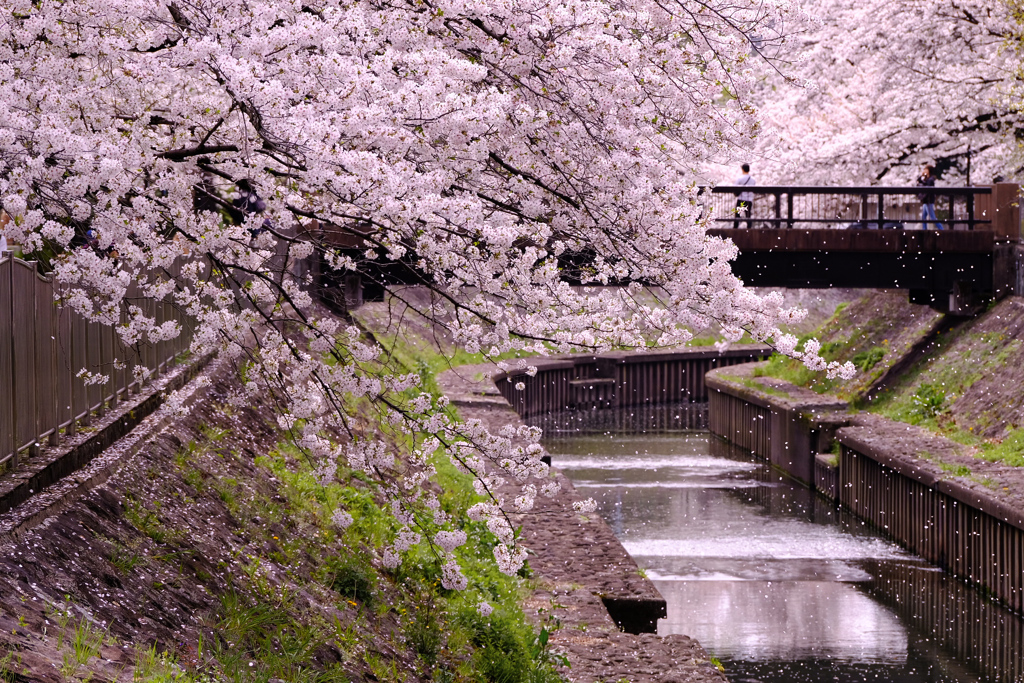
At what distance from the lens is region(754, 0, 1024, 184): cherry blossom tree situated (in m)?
27.8

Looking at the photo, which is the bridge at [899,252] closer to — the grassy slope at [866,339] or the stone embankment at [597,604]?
the grassy slope at [866,339]

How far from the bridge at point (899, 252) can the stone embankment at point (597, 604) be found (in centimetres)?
916

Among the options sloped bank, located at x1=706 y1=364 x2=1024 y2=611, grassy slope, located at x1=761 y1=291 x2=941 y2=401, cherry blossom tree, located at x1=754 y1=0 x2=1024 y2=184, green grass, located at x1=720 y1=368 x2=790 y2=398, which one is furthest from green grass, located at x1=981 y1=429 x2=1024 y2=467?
green grass, located at x1=720 y1=368 x2=790 y2=398

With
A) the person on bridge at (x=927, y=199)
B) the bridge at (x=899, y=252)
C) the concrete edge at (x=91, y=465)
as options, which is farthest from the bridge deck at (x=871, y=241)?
the concrete edge at (x=91, y=465)

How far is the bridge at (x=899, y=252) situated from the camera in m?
23.7

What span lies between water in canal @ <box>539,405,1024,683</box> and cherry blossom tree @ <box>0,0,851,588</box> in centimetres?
710

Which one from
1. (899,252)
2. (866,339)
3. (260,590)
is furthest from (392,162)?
(866,339)

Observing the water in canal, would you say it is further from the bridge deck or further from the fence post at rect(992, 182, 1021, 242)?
the fence post at rect(992, 182, 1021, 242)

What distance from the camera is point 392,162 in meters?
6.77

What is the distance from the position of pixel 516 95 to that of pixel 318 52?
4.62 feet

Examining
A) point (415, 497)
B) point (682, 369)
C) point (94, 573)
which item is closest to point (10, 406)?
point (94, 573)

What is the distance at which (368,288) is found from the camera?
1126 inches

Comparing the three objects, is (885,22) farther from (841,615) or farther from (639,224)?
(639,224)

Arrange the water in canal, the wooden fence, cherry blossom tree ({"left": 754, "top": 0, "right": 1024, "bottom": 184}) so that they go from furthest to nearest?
1. cherry blossom tree ({"left": 754, "top": 0, "right": 1024, "bottom": 184})
2. the water in canal
3. the wooden fence
